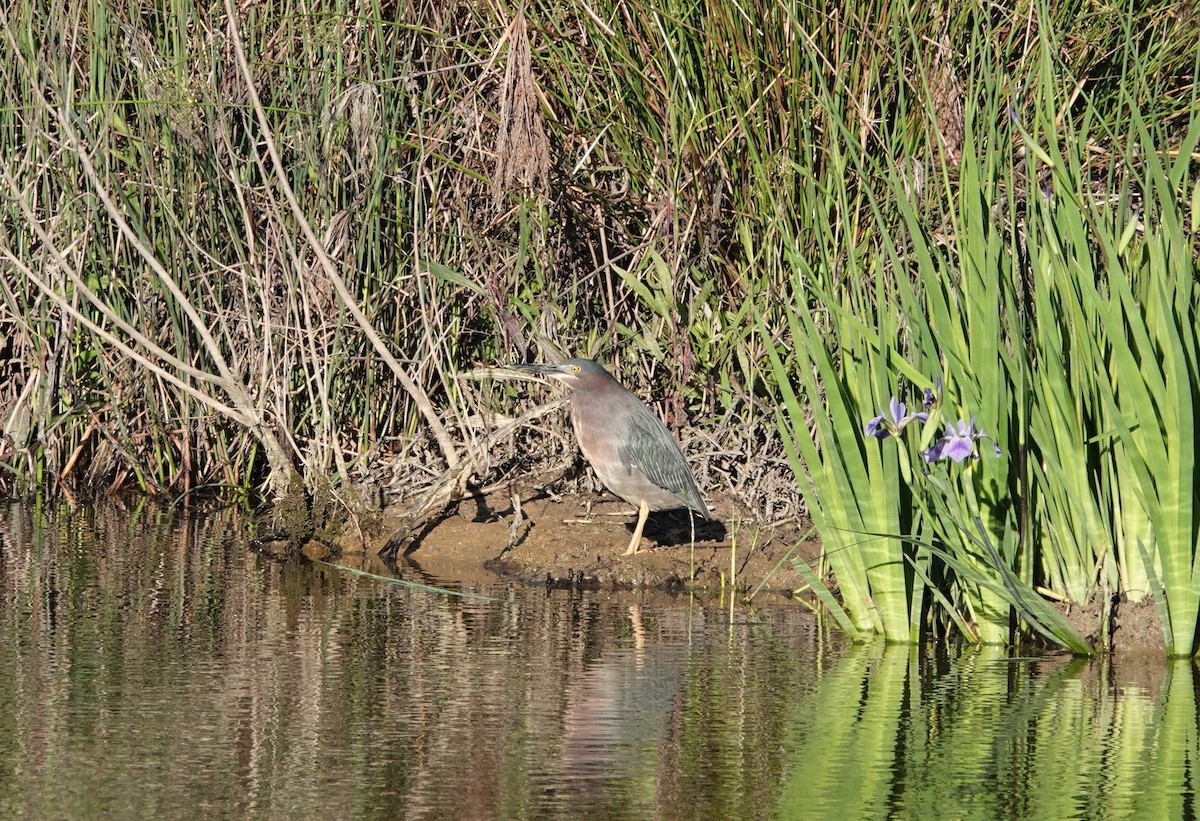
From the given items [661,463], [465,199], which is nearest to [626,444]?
[661,463]

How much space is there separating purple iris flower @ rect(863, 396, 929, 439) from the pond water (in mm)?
644

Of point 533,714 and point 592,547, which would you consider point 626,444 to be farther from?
point 533,714

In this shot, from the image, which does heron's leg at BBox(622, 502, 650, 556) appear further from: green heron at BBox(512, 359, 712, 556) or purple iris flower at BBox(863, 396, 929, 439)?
purple iris flower at BBox(863, 396, 929, 439)

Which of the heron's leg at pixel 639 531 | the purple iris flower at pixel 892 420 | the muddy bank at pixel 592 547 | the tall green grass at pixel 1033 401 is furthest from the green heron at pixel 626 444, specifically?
the purple iris flower at pixel 892 420

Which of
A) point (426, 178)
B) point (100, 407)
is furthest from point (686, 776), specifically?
point (100, 407)

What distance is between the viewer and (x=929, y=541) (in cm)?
471

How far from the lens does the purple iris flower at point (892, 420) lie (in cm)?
448

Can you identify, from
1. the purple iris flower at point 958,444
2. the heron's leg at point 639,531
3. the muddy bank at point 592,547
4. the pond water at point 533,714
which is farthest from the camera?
the heron's leg at point 639,531

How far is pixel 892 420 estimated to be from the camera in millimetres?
4531

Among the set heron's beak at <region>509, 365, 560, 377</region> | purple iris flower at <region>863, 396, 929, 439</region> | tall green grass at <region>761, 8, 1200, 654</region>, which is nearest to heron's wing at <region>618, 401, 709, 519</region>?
heron's beak at <region>509, 365, 560, 377</region>

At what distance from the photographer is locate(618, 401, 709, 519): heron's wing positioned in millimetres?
6223

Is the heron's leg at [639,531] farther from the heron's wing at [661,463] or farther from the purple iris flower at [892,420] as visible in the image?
the purple iris flower at [892,420]

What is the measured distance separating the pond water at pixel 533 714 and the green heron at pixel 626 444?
2.07 ft

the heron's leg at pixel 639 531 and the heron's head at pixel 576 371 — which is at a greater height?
the heron's head at pixel 576 371
